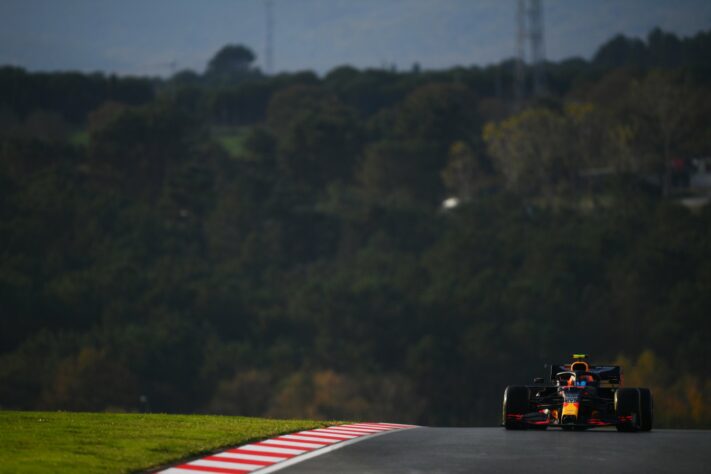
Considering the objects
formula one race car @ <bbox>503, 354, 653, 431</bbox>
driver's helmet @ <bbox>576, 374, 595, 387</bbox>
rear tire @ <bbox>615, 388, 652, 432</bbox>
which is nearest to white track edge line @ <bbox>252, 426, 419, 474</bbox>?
formula one race car @ <bbox>503, 354, 653, 431</bbox>

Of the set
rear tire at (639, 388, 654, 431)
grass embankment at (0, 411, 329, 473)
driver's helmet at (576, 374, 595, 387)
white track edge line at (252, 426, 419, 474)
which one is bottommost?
white track edge line at (252, 426, 419, 474)

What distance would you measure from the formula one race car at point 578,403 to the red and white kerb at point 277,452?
2947 millimetres

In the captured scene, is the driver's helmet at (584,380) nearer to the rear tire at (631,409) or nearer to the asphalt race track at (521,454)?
the rear tire at (631,409)

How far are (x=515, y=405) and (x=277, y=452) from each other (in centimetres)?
691

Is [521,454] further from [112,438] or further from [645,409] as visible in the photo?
[112,438]

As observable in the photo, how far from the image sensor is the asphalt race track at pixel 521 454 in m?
19.9

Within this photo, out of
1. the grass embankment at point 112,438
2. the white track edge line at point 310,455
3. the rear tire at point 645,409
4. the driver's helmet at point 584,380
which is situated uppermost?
the driver's helmet at point 584,380

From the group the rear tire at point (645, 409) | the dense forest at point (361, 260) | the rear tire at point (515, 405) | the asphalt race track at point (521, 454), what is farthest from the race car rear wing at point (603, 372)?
the dense forest at point (361, 260)

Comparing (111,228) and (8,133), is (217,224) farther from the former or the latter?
(8,133)

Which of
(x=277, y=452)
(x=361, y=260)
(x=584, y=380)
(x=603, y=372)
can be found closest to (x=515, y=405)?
(x=584, y=380)

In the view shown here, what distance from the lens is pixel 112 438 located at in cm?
2272

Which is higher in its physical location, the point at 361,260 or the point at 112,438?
the point at 361,260

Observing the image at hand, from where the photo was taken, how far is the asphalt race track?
19.9 meters

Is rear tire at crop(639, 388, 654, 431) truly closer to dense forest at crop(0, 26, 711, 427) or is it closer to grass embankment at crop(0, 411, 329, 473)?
grass embankment at crop(0, 411, 329, 473)
